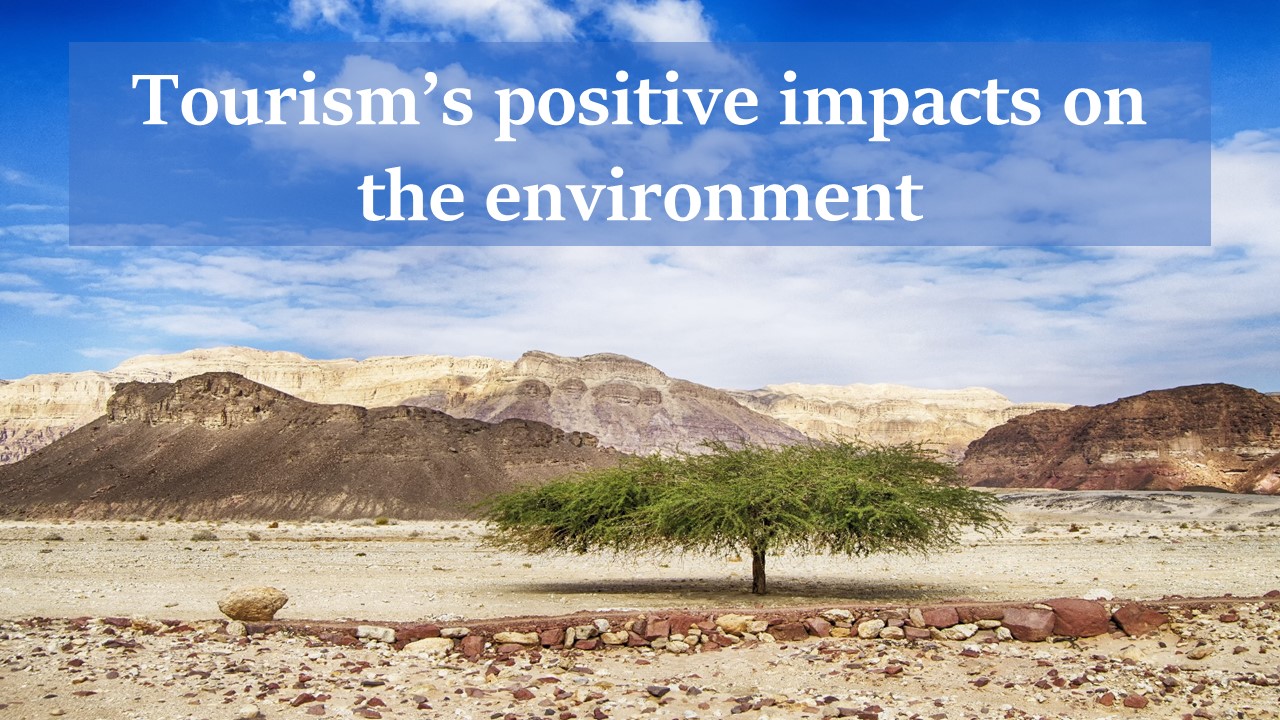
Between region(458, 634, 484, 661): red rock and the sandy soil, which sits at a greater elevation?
region(458, 634, 484, 661): red rock

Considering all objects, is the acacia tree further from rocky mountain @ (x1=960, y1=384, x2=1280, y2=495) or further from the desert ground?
rocky mountain @ (x1=960, y1=384, x2=1280, y2=495)

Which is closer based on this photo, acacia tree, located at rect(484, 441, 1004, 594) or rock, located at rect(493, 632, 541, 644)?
rock, located at rect(493, 632, 541, 644)

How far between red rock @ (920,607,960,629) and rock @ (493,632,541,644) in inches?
205

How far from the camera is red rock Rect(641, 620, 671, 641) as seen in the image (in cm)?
1362

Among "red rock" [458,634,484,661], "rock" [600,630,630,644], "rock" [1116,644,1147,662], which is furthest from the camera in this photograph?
"rock" [600,630,630,644]

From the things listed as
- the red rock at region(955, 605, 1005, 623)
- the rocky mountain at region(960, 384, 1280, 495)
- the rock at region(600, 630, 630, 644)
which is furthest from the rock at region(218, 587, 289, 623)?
the rocky mountain at region(960, 384, 1280, 495)

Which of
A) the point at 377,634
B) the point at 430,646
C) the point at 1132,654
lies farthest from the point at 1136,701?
the point at 377,634

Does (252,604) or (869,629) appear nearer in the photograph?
(869,629)

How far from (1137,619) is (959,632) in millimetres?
2330

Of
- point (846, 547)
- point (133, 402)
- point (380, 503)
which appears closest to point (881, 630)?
point (846, 547)

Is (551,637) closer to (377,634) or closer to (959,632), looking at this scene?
(377,634)

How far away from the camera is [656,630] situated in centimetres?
1365

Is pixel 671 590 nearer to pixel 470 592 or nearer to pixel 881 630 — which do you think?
pixel 470 592

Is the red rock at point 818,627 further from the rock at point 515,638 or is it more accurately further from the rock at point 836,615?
the rock at point 515,638
